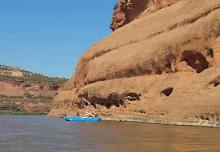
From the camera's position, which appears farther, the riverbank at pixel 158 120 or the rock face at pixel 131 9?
the rock face at pixel 131 9

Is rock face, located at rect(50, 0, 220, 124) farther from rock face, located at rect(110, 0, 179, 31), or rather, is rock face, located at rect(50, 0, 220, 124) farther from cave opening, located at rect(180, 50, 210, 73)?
rock face, located at rect(110, 0, 179, 31)

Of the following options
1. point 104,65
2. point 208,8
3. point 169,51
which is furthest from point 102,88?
point 208,8

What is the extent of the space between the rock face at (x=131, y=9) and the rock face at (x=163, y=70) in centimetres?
720

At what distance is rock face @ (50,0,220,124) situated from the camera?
168ft

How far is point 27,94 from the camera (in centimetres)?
16650

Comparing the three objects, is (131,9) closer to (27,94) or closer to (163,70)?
(163,70)

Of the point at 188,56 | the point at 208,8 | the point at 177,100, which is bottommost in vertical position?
the point at 177,100

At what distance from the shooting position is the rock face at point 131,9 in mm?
95694

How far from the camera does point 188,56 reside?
60.9 m

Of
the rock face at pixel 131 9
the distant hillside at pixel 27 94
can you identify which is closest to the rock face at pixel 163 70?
the rock face at pixel 131 9

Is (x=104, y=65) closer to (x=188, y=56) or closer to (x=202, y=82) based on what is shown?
(x=188, y=56)

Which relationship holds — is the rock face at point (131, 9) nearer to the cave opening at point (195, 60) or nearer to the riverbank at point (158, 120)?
the riverbank at point (158, 120)

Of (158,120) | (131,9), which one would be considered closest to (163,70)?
(158,120)

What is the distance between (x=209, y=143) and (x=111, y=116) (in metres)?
44.6
